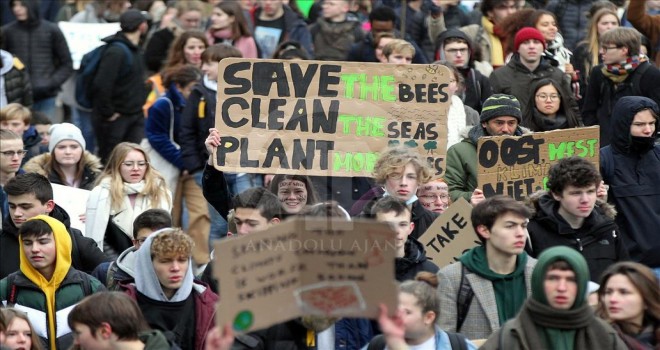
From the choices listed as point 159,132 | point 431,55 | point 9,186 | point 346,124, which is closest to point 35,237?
point 9,186

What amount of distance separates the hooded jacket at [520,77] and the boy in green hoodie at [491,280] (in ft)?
14.9

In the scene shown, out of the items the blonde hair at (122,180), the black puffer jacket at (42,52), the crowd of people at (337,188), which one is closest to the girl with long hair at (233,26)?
the crowd of people at (337,188)

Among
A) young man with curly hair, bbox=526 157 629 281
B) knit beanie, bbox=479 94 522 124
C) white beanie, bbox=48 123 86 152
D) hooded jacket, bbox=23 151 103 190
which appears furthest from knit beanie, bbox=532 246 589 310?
white beanie, bbox=48 123 86 152

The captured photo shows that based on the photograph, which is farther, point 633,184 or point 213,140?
point 633,184

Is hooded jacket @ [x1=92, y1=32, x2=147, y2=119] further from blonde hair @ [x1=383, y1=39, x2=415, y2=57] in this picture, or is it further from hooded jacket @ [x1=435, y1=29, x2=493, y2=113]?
hooded jacket @ [x1=435, y1=29, x2=493, y2=113]

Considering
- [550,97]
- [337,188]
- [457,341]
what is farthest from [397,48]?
[457,341]

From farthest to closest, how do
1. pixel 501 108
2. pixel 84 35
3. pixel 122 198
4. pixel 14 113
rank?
pixel 84 35 → pixel 14 113 → pixel 122 198 → pixel 501 108

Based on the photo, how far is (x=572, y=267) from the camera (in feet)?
26.8

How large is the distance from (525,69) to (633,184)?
2.75 m

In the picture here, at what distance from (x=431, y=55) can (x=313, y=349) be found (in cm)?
881

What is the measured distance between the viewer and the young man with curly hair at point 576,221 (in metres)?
10.1

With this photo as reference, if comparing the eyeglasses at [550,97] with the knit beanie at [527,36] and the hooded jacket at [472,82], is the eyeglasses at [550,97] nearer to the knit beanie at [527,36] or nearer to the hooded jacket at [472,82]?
the knit beanie at [527,36]

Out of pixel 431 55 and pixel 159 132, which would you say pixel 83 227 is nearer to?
pixel 159 132

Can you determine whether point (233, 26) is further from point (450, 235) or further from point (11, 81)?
point (450, 235)
